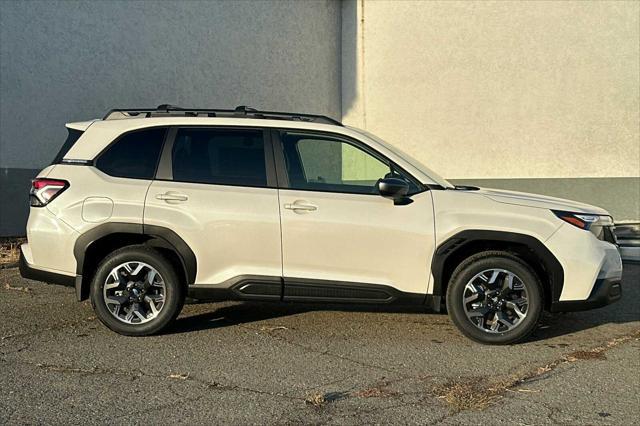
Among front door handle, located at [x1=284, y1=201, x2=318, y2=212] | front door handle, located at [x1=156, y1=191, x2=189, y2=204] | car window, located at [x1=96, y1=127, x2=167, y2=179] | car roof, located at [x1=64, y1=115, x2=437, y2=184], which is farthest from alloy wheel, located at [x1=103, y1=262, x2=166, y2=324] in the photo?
front door handle, located at [x1=284, y1=201, x2=318, y2=212]

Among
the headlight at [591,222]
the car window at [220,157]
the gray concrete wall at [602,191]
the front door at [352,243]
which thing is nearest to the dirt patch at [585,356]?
the headlight at [591,222]

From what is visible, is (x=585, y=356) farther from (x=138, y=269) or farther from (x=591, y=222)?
(x=138, y=269)

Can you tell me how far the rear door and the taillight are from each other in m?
0.76

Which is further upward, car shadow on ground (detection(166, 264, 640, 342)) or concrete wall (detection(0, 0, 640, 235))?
concrete wall (detection(0, 0, 640, 235))

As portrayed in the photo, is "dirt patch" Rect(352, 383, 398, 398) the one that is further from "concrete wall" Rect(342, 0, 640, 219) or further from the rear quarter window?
"concrete wall" Rect(342, 0, 640, 219)

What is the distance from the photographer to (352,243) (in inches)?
217

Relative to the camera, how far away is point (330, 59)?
14281mm

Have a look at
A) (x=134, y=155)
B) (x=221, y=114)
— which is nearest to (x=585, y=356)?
(x=221, y=114)

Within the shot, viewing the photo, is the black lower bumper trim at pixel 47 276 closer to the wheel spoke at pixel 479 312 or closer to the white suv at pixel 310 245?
the white suv at pixel 310 245

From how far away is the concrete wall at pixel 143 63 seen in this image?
34.3ft

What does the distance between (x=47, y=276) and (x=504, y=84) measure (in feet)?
32.4

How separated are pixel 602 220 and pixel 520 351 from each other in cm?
136

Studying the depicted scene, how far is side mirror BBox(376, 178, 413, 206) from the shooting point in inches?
214

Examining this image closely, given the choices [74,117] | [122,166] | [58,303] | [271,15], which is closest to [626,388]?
[122,166]
